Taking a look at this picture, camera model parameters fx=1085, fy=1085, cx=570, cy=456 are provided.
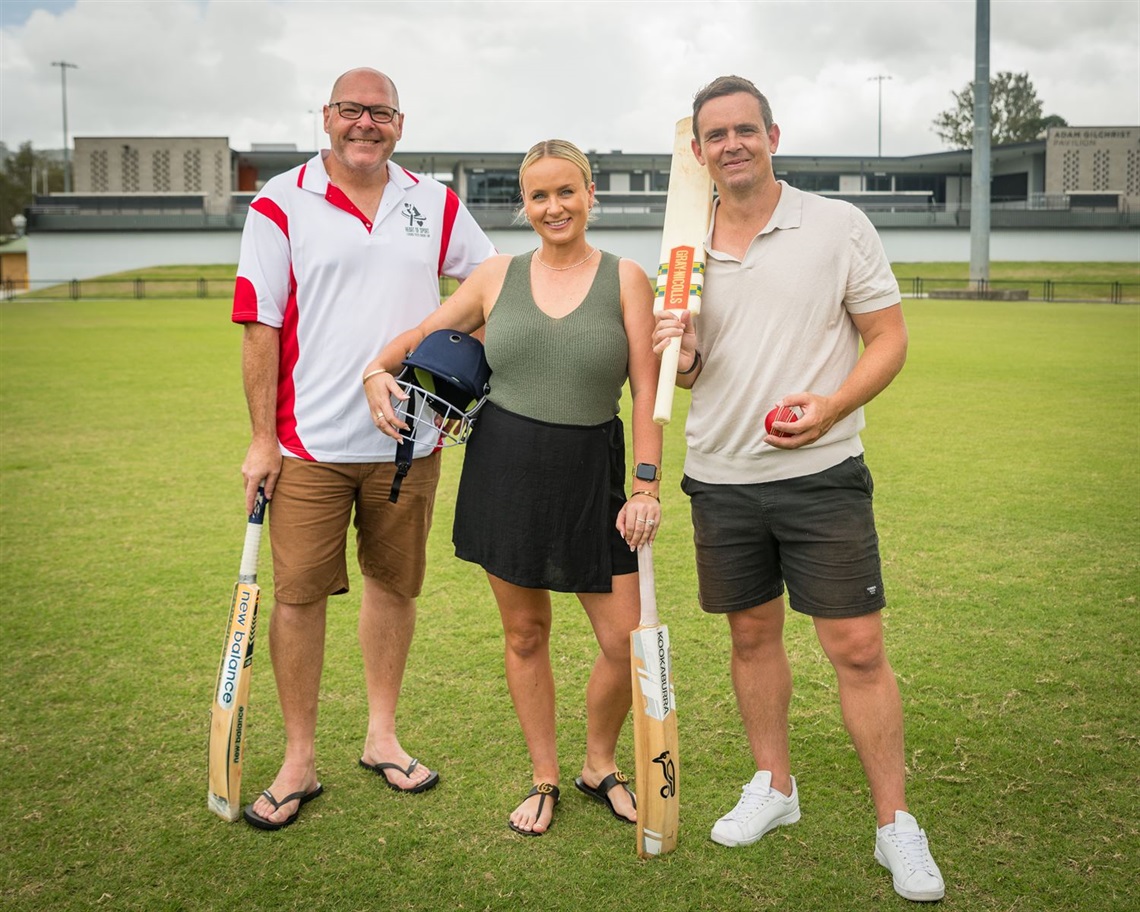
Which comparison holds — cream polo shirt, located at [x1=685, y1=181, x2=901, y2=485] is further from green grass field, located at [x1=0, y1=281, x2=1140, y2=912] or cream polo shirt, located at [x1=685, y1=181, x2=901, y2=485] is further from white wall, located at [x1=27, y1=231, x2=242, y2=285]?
white wall, located at [x1=27, y1=231, x2=242, y2=285]

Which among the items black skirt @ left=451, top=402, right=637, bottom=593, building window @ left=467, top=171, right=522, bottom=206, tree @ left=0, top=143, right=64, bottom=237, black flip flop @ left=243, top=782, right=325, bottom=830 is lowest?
black flip flop @ left=243, top=782, right=325, bottom=830

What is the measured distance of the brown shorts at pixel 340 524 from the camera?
11.7 ft

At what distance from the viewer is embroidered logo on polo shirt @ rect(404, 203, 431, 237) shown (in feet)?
11.8

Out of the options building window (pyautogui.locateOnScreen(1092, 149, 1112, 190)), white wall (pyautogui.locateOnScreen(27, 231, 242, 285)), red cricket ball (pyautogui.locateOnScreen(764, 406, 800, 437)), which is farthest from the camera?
building window (pyautogui.locateOnScreen(1092, 149, 1112, 190))

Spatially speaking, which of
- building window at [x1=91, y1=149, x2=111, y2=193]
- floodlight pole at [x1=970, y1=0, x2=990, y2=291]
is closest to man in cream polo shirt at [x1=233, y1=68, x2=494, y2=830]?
floodlight pole at [x1=970, y1=0, x2=990, y2=291]

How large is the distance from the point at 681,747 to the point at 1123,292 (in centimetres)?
3979

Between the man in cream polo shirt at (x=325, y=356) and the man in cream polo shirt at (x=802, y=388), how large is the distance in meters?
1.03

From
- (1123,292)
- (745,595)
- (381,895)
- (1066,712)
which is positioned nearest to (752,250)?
(745,595)

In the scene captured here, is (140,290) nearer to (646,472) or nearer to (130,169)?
(130,169)

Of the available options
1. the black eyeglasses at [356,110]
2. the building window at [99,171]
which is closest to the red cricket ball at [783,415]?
the black eyeglasses at [356,110]

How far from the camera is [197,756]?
384cm

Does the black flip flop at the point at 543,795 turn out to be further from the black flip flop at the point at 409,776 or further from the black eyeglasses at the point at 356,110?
the black eyeglasses at the point at 356,110

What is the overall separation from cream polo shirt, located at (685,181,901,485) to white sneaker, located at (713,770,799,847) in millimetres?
982

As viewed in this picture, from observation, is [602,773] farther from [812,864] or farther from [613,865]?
[812,864]
